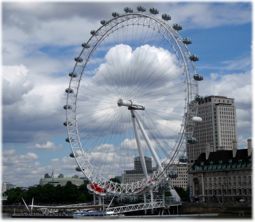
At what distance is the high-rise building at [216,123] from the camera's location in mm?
111812

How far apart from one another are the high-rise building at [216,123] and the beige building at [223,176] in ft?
115

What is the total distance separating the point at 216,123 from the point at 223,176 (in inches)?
1686

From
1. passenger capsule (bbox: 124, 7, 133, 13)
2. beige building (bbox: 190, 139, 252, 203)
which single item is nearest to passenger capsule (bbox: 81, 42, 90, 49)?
passenger capsule (bbox: 124, 7, 133, 13)

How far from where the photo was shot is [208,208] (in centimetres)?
5544

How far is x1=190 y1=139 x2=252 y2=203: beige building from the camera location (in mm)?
67438

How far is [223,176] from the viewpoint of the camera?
7044 cm

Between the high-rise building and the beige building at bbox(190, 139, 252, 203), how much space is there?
115 ft

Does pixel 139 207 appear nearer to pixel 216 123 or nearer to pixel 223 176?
pixel 223 176

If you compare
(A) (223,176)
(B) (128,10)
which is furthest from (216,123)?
(B) (128,10)

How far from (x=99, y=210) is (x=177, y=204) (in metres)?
7.43

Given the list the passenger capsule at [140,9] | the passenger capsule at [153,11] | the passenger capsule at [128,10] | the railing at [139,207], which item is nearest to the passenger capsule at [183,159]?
the railing at [139,207]

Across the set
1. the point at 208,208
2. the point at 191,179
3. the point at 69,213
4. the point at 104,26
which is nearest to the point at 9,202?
the point at 191,179

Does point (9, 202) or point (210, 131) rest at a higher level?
point (210, 131)

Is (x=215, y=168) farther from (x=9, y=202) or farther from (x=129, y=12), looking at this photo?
(x=9, y=202)
